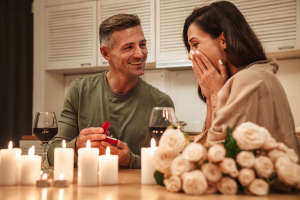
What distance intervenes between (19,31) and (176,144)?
12.0ft

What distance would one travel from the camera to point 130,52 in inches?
73.9

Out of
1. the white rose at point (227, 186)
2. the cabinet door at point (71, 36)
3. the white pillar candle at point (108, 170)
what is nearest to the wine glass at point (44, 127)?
the white pillar candle at point (108, 170)

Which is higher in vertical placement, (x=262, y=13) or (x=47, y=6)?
(x=47, y=6)

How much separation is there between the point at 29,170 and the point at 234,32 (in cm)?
84

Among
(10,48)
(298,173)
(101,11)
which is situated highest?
(101,11)

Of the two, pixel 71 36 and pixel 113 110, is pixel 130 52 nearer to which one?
pixel 113 110

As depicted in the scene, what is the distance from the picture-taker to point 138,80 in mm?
1934

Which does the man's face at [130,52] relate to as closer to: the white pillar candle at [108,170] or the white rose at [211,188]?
the white pillar candle at [108,170]

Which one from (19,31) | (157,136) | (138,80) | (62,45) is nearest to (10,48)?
(19,31)

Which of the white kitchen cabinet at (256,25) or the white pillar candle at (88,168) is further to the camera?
the white kitchen cabinet at (256,25)

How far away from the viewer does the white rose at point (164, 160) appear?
0.68 m

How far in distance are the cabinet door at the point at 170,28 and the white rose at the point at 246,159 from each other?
2.59 metres

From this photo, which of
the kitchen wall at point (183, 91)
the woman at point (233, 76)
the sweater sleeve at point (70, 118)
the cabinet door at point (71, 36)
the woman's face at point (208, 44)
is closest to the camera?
the woman at point (233, 76)

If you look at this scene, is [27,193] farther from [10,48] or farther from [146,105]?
[10,48]
